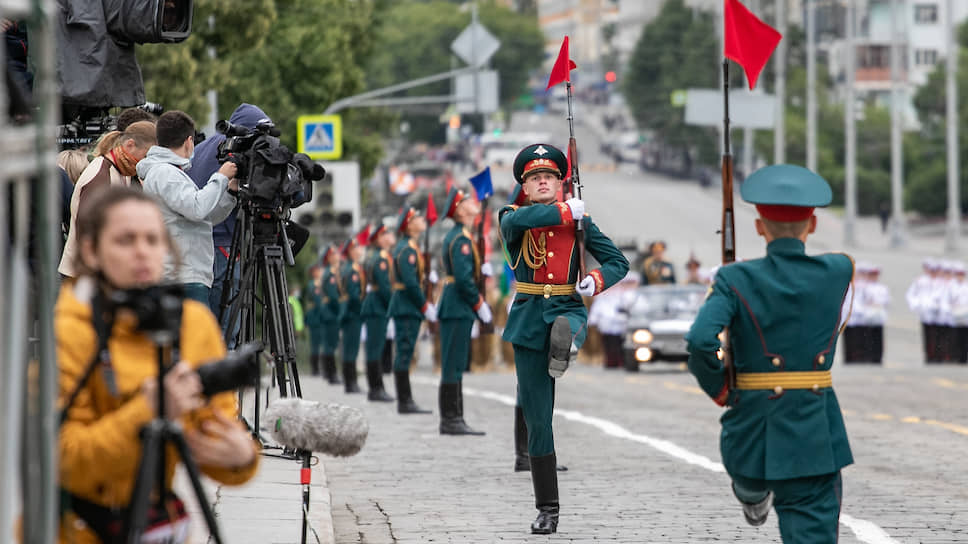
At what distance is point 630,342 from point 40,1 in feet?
92.4

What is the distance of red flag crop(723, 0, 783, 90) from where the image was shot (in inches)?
346

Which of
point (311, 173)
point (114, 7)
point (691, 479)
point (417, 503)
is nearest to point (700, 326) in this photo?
point (311, 173)

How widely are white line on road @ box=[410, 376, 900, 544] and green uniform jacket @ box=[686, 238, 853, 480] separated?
3.26 meters

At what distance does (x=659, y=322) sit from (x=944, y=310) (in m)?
5.51

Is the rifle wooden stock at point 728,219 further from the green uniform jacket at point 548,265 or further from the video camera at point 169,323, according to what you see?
the video camera at point 169,323

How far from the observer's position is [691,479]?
1299 cm

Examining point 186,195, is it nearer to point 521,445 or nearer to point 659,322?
point 521,445

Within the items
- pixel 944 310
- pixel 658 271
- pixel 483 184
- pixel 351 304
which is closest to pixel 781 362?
pixel 483 184

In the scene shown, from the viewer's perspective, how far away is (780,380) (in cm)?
691

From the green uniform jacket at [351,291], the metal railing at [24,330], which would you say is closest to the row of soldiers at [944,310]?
the green uniform jacket at [351,291]

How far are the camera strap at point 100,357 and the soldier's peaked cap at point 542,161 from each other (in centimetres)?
574

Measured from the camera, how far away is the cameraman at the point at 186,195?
31.9 feet

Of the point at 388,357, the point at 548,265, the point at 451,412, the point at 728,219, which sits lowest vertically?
the point at 388,357

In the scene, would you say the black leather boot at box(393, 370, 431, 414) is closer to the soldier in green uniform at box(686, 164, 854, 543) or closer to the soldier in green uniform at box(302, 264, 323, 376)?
the soldier in green uniform at box(302, 264, 323, 376)
